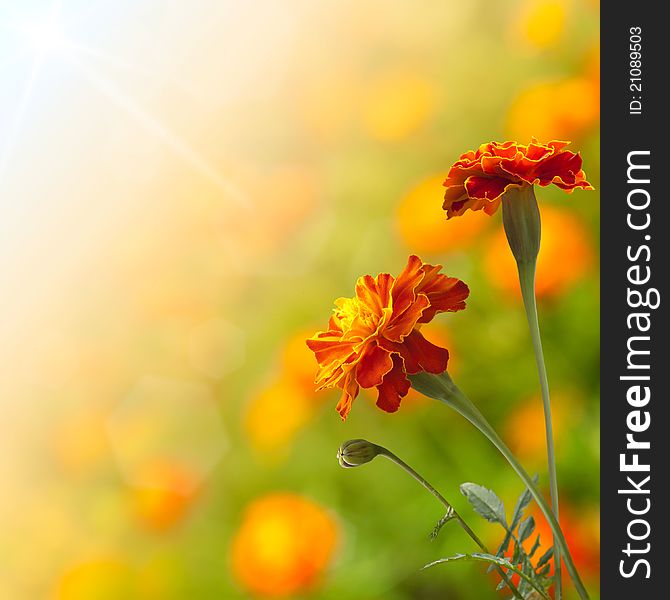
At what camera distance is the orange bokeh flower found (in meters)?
0.46

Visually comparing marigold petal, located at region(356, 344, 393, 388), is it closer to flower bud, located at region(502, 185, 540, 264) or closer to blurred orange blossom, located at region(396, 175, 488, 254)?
flower bud, located at region(502, 185, 540, 264)

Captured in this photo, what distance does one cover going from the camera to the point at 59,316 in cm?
71

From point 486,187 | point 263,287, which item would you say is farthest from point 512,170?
point 263,287

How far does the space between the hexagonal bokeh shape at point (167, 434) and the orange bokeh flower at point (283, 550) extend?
13 centimetres

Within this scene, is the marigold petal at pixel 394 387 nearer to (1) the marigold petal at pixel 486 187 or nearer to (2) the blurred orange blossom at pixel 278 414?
(1) the marigold petal at pixel 486 187

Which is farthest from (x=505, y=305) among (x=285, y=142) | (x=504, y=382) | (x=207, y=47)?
(x=207, y=47)

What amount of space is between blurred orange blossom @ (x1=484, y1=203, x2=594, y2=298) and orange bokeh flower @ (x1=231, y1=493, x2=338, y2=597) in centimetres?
19

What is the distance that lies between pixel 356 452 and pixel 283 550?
0.75 feet

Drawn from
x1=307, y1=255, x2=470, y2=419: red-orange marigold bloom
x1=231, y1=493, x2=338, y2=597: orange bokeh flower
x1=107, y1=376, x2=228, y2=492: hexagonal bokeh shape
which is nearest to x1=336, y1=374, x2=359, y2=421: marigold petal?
x1=307, y1=255, x2=470, y2=419: red-orange marigold bloom

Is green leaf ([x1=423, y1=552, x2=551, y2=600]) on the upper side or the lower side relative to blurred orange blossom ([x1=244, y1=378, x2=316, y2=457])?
lower

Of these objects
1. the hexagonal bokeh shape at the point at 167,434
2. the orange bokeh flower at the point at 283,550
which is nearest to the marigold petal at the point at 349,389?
the orange bokeh flower at the point at 283,550

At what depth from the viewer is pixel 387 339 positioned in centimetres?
24

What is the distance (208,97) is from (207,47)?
0.05 m

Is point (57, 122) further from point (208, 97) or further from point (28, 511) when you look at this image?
point (28, 511)
